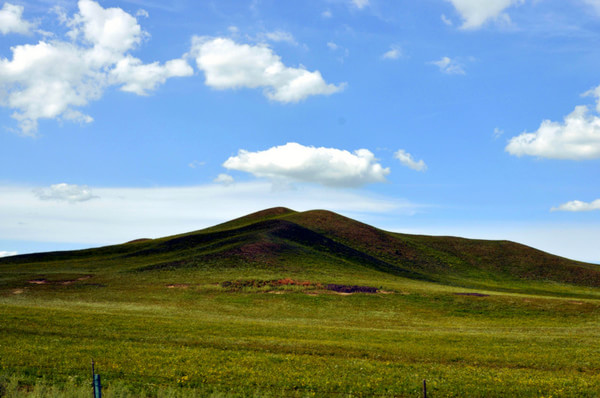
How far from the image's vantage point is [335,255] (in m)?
106

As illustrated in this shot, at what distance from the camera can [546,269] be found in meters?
121

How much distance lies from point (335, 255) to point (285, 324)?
63498mm

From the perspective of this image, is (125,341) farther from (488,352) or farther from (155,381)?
(488,352)

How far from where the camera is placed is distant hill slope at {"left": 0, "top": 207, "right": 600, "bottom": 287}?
9450cm

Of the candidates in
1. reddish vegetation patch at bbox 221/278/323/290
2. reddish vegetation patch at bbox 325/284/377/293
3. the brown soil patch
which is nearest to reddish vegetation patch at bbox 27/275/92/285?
the brown soil patch

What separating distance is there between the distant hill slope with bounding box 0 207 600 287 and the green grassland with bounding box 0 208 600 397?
78 centimetres

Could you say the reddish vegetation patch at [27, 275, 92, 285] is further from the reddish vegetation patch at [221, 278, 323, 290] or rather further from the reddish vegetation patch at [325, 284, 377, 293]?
the reddish vegetation patch at [325, 284, 377, 293]

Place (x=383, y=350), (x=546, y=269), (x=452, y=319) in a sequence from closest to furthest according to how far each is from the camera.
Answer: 1. (x=383, y=350)
2. (x=452, y=319)
3. (x=546, y=269)

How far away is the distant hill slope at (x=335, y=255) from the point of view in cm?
9450

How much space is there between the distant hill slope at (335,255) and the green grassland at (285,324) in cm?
78

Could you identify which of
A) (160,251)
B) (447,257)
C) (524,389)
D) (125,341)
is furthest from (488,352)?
(447,257)

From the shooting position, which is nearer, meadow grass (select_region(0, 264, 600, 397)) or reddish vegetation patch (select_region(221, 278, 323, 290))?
meadow grass (select_region(0, 264, 600, 397))

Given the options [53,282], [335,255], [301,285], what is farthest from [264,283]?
[335,255]

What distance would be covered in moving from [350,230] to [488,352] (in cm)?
10657
